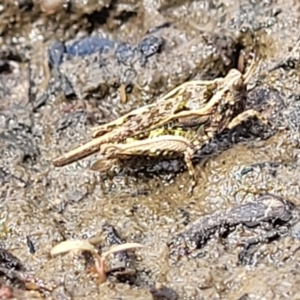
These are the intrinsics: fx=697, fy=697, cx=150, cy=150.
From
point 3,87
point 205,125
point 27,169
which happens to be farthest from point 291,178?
point 3,87

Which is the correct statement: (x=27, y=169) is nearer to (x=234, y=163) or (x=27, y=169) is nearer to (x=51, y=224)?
(x=51, y=224)

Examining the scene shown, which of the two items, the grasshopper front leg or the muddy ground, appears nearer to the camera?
the muddy ground

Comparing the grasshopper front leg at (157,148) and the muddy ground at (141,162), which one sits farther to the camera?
the grasshopper front leg at (157,148)
